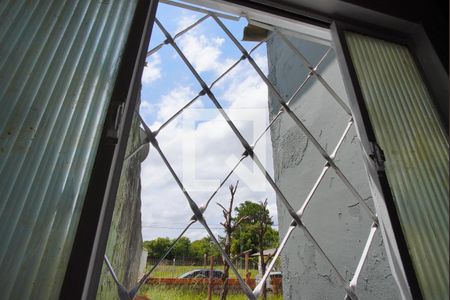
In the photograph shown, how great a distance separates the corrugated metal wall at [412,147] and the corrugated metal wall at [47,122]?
660 mm

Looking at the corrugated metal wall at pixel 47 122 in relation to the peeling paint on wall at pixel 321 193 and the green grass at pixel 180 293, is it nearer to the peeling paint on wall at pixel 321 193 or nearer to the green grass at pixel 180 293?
the peeling paint on wall at pixel 321 193

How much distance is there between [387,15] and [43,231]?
1072 millimetres

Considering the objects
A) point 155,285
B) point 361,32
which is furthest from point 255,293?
point 155,285

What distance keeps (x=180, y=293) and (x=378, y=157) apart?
2376mm

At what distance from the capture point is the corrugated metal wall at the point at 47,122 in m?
0.34

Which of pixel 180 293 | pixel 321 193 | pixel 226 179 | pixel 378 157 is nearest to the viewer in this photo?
pixel 378 157

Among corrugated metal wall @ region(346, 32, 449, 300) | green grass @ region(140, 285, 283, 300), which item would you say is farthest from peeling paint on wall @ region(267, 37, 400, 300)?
green grass @ region(140, 285, 283, 300)

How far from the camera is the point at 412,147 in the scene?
0.67m

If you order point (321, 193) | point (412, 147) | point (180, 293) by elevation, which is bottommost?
point (180, 293)

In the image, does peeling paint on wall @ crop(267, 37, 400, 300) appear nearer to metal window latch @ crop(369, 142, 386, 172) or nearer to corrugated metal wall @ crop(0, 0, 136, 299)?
metal window latch @ crop(369, 142, 386, 172)

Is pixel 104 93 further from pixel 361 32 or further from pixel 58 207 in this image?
pixel 361 32

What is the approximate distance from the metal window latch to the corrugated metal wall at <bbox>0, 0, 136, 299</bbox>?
23.9 inches

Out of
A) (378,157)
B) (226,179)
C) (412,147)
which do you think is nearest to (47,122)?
(226,179)

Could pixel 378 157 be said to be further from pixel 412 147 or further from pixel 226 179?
pixel 226 179
